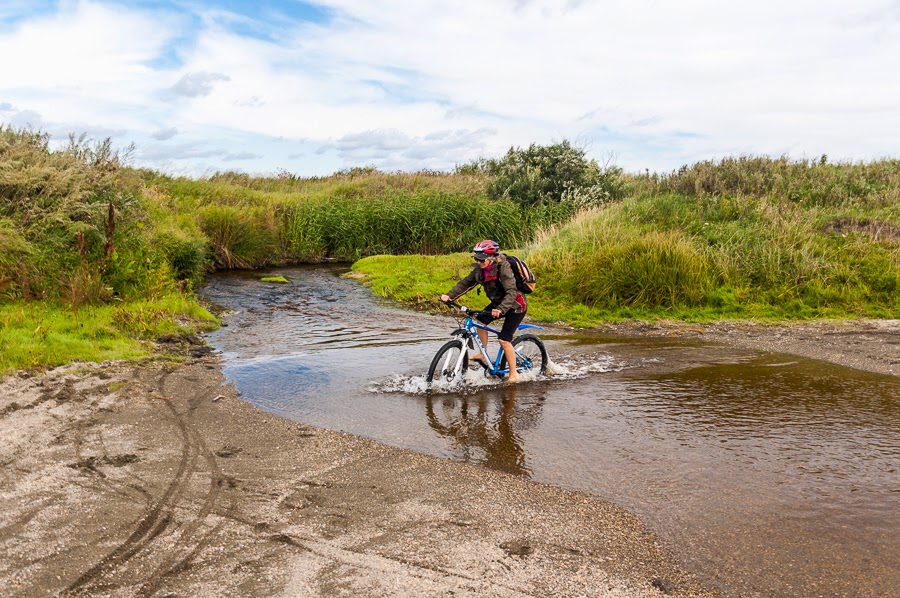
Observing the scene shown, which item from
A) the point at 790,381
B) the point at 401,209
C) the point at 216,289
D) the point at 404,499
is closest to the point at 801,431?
the point at 790,381

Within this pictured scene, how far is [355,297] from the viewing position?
58.2ft

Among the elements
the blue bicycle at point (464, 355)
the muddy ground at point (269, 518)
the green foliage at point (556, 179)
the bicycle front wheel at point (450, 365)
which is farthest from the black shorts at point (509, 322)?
the green foliage at point (556, 179)

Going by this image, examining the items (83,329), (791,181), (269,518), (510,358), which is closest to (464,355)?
(510,358)

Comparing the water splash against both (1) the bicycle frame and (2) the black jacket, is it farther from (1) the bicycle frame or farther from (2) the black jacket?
(2) the black jacket

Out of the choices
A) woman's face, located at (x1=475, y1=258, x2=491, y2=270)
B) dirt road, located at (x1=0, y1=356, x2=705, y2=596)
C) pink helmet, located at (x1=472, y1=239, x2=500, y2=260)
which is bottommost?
dirt road, located at (x1=0, y1=356, x2=705, y2=596)

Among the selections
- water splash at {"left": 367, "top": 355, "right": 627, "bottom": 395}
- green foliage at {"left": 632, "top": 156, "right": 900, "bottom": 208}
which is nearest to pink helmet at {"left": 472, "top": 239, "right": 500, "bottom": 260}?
water splash at {"left": 367, "top": 355, "right": 627, "bottom": 395}

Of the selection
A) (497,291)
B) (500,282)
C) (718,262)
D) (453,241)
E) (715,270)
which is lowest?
(497,291)

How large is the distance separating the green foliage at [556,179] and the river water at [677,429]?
47.2 ft

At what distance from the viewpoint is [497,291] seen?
9523 millimetres

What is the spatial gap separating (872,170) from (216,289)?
863 inches

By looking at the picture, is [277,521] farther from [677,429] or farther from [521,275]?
[521,275]

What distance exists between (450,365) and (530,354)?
1457 millimetres

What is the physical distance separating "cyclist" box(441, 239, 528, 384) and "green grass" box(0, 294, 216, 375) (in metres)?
5.12

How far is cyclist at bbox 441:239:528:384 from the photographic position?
911 cm
